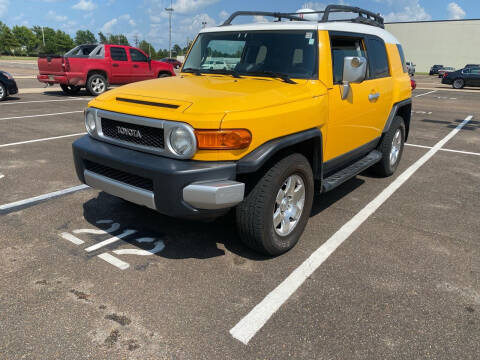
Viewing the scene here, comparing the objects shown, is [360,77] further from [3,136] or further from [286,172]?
[3,136]

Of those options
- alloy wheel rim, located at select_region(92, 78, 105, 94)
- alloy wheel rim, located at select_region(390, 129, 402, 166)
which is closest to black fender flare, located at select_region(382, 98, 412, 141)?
alloy wheel rim, located at select_region(390, 129, 402, 166)

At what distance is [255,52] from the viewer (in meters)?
4.01

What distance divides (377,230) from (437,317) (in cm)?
140

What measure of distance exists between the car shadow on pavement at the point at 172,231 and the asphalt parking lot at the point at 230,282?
0.02m

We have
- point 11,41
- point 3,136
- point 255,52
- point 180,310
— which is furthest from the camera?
point 11,41

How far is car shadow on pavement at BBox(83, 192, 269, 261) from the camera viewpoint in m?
3.47

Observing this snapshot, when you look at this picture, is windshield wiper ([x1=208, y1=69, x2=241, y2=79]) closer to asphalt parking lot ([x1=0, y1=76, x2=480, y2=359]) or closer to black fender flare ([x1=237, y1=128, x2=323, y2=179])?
black fender flare ([x1=237, y1=128, x2=323, y2=179])

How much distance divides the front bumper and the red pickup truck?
12.3 m

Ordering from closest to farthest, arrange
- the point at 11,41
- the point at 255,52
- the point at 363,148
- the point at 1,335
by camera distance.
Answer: the point at 1,335, the point at 255,52, the point at 363,148, the point at 11,41

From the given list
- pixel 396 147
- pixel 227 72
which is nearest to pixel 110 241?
pixel 227 72

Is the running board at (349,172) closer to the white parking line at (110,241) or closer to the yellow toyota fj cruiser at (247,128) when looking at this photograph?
the yellow toyota fj cruiser at (247,128)

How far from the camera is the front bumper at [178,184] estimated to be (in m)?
2.74

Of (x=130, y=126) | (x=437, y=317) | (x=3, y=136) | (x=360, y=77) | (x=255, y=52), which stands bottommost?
(x=437, y=317)

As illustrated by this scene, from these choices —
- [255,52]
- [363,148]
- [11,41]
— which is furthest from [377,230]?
[11,41]
